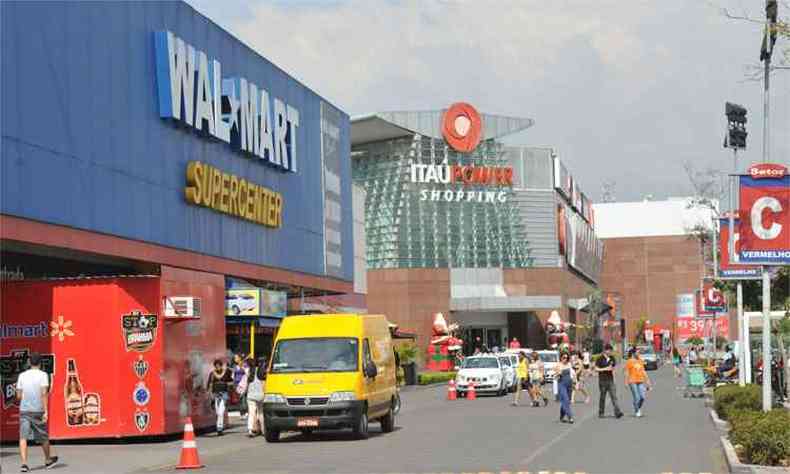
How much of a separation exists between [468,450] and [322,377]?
3853 mm

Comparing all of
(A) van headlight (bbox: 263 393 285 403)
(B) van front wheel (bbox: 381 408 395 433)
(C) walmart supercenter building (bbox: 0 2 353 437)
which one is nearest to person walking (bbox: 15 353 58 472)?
(C) walmart supercenter building (bbox: 0 2 353 437)

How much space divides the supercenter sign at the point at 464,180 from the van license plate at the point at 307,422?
2671 inches

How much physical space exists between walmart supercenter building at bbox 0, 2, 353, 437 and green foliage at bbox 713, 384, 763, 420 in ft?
37.6

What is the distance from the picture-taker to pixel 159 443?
86.9ft

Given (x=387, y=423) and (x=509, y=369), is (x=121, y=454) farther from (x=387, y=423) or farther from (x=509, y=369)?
(x=509, y=369)

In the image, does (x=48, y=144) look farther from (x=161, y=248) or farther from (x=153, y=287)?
(x=161, y=248)

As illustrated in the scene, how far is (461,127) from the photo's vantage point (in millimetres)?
92250

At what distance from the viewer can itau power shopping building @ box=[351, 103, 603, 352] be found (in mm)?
92312

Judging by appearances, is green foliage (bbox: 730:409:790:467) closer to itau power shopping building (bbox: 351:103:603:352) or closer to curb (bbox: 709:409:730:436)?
curb (bbox: 709:409:730:436)

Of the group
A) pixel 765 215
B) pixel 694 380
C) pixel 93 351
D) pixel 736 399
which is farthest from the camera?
pixel 694 380

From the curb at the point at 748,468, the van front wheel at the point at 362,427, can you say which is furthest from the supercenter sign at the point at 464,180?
the curb at the point at 748,468

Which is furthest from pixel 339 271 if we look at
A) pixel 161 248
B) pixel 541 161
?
pixel 541 161

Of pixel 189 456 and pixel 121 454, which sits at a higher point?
pixel 189 456

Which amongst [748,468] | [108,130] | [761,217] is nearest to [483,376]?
[108,130]
